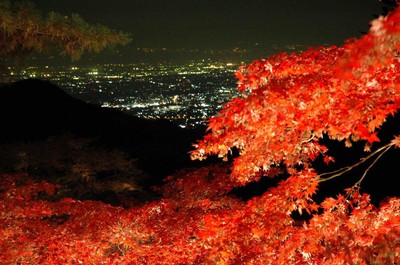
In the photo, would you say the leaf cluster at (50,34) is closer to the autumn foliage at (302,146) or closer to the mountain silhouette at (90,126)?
the autumn foliage at (302,146)

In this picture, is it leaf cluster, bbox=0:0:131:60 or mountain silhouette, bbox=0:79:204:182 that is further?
mountain silhouette, bbox=0:79:204:182

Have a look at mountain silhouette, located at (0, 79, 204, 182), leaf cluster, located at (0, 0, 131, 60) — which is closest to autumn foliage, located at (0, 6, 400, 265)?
leaf cluster, located at (0, 0, 131, 60)

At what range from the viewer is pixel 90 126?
2867cm

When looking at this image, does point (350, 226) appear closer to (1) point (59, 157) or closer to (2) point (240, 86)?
(2) point (240, 86)

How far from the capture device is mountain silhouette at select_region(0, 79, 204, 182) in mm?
24438

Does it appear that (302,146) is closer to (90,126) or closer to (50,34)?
(50,34)

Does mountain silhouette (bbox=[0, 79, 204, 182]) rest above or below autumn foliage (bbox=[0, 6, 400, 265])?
Result: below

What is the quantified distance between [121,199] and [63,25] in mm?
11330

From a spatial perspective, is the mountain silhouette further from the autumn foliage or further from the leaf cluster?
the leaf cluster

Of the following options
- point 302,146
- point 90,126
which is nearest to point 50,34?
point 302,146

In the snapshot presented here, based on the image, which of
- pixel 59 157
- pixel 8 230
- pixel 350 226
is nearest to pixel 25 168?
pixel 59 157

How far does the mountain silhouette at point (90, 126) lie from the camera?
24.4 meters

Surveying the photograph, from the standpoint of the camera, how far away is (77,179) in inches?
570

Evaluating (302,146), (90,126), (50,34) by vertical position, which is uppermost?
(50,34)
